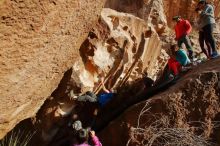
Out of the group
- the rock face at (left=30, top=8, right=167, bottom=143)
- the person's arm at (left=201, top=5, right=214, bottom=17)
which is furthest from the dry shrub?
the person's arm at (left=201, top=5, right=214, bottom=17)

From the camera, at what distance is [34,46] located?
6086mm

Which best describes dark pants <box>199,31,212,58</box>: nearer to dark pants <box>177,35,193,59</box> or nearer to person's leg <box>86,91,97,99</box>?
dark pants <box>177,35,193,59</box>

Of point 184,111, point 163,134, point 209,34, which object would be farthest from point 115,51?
point 163,134

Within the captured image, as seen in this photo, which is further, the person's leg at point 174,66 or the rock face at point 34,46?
the person's leg at point 174,66

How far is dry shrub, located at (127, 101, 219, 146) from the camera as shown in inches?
281

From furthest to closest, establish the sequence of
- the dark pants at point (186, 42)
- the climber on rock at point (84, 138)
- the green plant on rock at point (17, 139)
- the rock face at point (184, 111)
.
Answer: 1. the dark pants at point (186, 42)
2. the green plant on rock at point (17, 139)
3. the rock face at point (184, 111)
4. the climber on rock at point (84, 138)

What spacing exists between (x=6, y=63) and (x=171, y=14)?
8.85m

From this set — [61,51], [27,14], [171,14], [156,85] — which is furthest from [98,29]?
[171,14]

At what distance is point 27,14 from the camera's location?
18.3 ft

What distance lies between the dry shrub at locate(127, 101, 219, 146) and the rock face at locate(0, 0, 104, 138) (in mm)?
1519

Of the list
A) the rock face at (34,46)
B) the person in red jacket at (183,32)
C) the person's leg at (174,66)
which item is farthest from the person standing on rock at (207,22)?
the rock face at (34,46)

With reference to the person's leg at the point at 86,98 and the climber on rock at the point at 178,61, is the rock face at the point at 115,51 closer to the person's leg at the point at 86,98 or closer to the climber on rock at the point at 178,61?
the person's leg at the point at 86,98

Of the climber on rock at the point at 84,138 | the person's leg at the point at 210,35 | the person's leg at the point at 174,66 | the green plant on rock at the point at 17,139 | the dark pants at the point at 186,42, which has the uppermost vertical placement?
the person's leg at the point at 210,35

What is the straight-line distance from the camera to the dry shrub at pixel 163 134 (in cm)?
715
